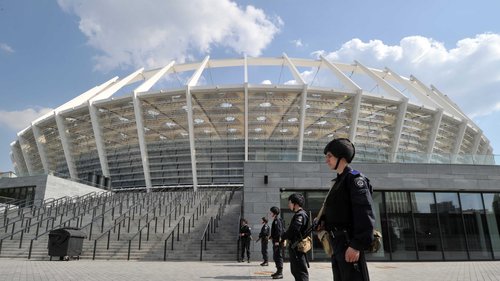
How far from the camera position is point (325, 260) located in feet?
41.0

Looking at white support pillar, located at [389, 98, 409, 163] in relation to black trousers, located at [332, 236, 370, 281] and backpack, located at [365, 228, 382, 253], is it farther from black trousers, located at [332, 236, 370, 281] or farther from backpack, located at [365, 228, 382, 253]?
black trousers, located at [332, 236, 370, 281]

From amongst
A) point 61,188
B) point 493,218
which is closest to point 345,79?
point 493,218

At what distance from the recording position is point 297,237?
5.30m

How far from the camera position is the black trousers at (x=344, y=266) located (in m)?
2.54

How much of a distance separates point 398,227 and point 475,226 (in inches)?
127

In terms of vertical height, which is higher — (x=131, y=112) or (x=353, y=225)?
(x=131, y=112)

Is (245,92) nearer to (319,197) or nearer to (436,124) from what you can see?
(436,124)

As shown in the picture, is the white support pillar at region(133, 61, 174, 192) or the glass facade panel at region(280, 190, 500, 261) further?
the white support pillar at region(133, 61, 174, 192)

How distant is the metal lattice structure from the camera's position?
36.4 metres

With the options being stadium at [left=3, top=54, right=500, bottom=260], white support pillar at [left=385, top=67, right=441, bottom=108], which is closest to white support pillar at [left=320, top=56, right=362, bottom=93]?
stadium at [left=3, top=54, right=500, bottom=260]

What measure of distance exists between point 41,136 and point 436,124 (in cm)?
4546

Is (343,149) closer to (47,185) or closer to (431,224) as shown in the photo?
(431,224)

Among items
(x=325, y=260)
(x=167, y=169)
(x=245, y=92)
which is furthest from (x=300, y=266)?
(x=167, y=169)

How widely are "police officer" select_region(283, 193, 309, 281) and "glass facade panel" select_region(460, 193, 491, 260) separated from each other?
37.1 ft
